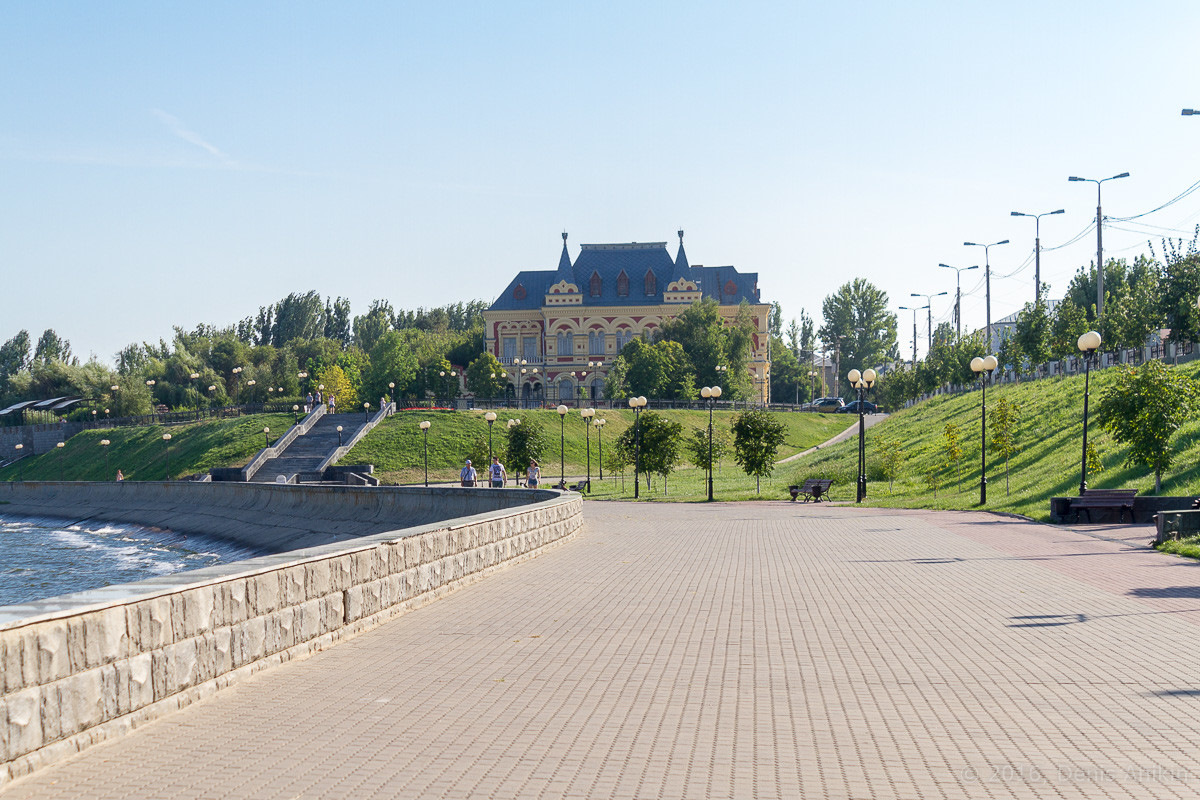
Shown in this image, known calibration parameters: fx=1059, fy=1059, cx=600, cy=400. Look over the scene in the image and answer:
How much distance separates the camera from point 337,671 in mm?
8688

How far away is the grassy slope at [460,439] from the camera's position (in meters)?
64.6

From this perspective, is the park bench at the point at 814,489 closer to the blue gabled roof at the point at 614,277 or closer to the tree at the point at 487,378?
the tree at the point at 487,378

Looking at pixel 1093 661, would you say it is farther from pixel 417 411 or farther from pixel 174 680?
pixel 417 411

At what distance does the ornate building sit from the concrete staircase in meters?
30.3

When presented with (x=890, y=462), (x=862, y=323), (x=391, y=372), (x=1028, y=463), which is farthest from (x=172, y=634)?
→ (x=862, y=323)

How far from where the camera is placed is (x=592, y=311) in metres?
107

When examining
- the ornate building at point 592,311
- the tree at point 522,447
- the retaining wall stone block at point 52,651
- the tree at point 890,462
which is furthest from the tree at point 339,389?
the retaining wall stone block at point 52,651

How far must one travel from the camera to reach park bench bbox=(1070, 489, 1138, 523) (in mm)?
21703

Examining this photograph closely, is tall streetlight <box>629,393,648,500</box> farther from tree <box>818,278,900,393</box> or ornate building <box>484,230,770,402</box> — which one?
tree <box>818,278,900,393</box>

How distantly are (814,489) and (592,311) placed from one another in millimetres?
75635

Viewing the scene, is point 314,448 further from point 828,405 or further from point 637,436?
point 828,405

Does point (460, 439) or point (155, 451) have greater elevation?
point (460, 439)

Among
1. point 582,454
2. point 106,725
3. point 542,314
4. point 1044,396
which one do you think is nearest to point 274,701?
point 106,725

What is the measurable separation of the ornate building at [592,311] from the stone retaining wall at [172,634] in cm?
9094
